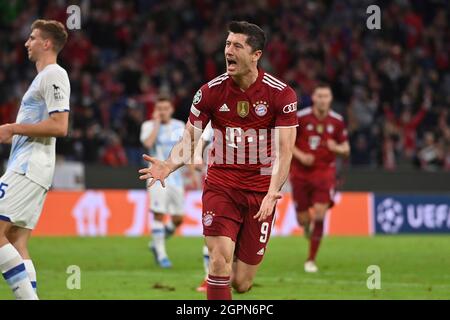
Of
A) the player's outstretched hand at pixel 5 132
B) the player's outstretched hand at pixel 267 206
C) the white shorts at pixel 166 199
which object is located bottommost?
the white shorts at pixel 166 199

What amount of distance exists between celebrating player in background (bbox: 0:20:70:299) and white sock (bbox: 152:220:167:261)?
6.00m

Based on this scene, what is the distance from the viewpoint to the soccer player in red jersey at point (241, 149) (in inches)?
336

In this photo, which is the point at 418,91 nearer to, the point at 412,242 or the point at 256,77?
the point at 412,242

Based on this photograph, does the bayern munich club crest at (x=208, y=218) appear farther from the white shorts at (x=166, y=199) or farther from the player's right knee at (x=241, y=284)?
the white shorts at (x=166, y=199)

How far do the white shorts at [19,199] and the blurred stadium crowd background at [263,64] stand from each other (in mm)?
13484

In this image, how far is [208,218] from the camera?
857 centimetres

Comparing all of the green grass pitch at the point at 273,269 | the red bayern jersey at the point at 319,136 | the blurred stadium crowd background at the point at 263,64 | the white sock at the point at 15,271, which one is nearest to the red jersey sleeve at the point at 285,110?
the white sock at the point at 15,271

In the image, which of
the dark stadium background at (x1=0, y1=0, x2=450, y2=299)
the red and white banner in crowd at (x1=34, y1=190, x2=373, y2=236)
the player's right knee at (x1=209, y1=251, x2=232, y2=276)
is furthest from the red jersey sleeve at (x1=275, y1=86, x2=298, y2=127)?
the red and white banner in crowd at (x1=34, y1=190, x2=373, y2=236)

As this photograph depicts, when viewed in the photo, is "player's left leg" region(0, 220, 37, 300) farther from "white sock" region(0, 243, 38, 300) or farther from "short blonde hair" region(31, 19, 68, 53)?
"short blonde hair" region(31, 19, 68, 53)

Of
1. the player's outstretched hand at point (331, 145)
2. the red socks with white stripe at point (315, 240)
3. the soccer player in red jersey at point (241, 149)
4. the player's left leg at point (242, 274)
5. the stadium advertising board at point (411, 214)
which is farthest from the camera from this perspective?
the stadium advertising board at point (411, 214)

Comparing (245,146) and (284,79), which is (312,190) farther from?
(284,79)

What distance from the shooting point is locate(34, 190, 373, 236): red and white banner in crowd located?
2025 cm

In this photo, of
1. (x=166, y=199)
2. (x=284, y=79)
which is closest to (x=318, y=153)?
(x=166, y=199)
